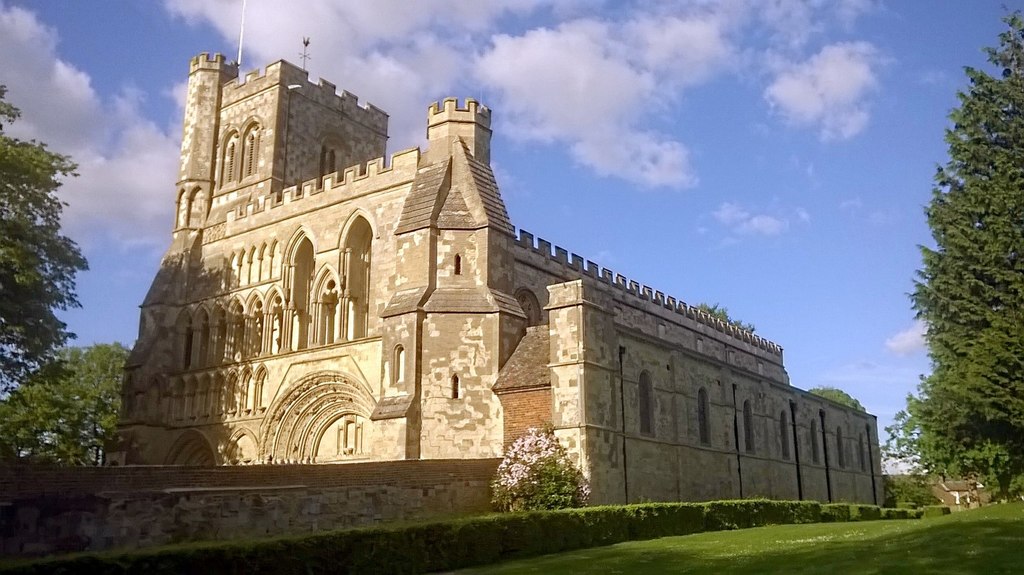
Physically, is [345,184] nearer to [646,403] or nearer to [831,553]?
[646,403]

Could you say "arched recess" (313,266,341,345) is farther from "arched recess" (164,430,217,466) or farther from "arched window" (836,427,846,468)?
"arched window" (836,427,846,468)

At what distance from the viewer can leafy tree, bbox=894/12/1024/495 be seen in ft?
72.2

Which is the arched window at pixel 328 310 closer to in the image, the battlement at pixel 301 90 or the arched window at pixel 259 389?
the arched window at pixel 259 389

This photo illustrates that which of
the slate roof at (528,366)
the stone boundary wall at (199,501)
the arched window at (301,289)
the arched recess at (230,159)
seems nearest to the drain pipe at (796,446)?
the slate roof at (528,366)

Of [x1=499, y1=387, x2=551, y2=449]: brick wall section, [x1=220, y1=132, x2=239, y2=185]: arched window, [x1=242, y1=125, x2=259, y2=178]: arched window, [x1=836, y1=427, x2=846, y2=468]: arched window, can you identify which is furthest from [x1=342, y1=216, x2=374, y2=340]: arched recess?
[x1=836, y1=427, x2=846, y2=468]: arched window

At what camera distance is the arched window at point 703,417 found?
92.1 ft

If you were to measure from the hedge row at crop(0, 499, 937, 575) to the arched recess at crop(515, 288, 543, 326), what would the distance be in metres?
9.56

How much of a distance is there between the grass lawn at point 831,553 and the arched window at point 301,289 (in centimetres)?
1611

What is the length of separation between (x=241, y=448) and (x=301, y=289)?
6.14 m

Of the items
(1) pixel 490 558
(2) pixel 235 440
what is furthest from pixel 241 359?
(1) pixel 490 558

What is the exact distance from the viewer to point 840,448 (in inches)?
1564

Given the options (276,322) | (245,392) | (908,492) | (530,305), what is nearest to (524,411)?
(530,305)

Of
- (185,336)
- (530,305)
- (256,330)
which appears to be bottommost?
(256,330)

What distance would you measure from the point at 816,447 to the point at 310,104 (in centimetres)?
2639
